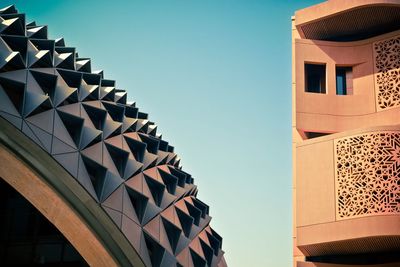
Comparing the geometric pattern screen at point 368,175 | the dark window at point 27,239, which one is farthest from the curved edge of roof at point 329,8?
the dark window at point 27,239

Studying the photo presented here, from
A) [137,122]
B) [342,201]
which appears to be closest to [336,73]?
[342,201]

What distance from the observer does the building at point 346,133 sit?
29.9 m

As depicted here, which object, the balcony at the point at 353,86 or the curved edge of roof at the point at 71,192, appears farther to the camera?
the balcony at the point at 353,86

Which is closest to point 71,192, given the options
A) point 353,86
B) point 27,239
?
point 27,239

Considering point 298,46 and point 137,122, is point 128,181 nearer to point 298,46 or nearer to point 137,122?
point 137,122

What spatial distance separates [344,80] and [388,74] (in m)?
3.04

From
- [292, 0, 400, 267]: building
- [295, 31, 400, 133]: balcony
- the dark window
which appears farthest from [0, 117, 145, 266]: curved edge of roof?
[295, 31, 400, 133]: balcony

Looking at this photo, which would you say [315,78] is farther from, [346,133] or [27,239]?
[27,239]

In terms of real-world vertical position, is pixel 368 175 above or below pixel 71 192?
above

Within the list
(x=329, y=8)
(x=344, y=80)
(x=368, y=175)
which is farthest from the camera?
(x=344, y=80)

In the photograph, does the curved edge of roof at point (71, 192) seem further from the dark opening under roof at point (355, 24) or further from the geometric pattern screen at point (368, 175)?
the dark opening under roof at point (355, 24)

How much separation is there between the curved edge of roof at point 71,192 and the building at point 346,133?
10.9 m

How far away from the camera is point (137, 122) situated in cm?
3064

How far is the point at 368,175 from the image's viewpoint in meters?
30.3
